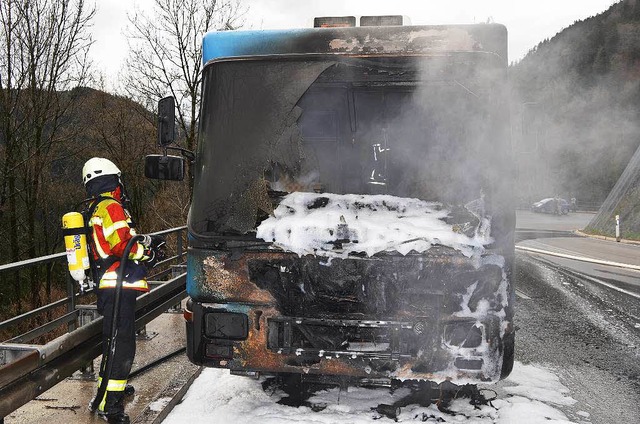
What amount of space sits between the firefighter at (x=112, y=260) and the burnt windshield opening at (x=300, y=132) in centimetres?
55

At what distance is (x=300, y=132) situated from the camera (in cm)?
394

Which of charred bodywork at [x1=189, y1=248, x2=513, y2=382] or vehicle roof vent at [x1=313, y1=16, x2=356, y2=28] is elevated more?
vehicle roof vent at [x1=313, y1=16, x2=356, y2=28]

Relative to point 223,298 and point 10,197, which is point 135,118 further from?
point 223,298

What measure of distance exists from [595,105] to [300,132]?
143 feet

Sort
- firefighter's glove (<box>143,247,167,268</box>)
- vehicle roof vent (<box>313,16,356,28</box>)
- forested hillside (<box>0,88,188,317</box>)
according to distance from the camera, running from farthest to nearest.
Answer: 1. forested hillside (<box>0,88,188,317</box>)
2. vehicle roof vent (<box>313,16,356,28</box>)
3. firefighter's glove (<box>143,247,167,268</box>)

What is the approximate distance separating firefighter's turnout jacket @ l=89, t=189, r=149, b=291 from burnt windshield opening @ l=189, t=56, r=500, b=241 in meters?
0.53

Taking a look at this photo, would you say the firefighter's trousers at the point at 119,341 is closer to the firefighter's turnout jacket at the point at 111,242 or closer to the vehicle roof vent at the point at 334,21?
the firefighter's turnout jacket at the point at 111,242

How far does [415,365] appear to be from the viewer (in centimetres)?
331

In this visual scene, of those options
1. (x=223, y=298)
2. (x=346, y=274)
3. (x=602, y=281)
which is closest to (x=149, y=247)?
(x=223, y=298)

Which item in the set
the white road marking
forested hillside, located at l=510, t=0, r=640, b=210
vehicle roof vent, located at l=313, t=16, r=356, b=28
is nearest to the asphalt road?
the white road marking

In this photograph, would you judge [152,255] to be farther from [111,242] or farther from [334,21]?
[334,21]

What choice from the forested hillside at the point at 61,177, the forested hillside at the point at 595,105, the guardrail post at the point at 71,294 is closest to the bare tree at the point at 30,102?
the forested hillside at the point at 61,177

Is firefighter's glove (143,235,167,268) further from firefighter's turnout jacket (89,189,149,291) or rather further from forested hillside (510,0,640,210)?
forested hillside (510,0,640,210)

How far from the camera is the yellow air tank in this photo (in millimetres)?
3689
